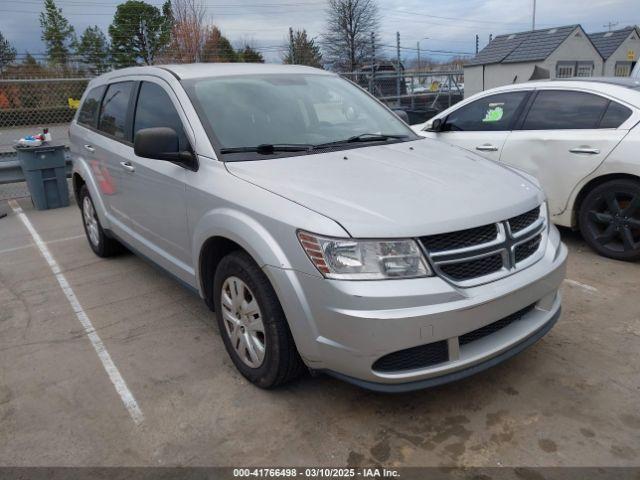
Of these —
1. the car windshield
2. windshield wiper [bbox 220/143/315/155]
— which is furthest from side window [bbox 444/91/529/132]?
windshield wiper [bbox 220/143/315/155]

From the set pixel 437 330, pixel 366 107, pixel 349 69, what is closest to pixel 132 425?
pixel 437 330

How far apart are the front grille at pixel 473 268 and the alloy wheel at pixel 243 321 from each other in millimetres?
1001

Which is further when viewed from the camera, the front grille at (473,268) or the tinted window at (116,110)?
the tinted window at (116,110)

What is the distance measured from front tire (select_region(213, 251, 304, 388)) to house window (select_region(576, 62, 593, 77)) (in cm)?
2674

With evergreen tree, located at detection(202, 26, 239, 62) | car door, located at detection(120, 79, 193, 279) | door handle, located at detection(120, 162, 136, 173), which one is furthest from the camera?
evergreen tree, located at detection(202, 26, 239, 62)

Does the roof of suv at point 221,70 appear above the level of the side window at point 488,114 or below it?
above

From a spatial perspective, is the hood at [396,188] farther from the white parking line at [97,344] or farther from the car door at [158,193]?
the white parking line at [97,344]

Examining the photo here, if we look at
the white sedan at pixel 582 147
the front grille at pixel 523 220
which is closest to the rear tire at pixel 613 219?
the white sedan at pixel 582 147

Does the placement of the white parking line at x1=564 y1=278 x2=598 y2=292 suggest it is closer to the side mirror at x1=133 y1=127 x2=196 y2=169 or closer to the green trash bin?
the side mirror at x1=133 y1=127 x2=196 y2=169

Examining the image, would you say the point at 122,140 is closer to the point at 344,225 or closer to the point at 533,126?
the point at 344,225

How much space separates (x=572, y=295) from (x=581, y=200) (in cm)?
130

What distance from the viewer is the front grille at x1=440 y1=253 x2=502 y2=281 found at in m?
2.48

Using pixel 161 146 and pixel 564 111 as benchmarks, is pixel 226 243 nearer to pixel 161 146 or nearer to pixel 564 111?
pixel 161 146

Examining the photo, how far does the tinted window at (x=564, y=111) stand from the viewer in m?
4.92
